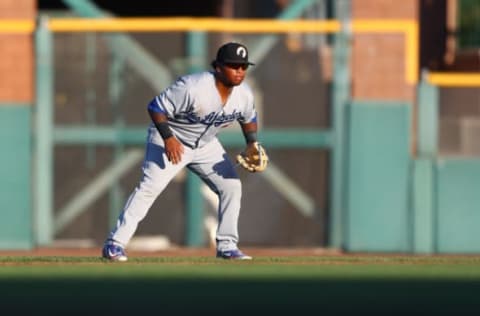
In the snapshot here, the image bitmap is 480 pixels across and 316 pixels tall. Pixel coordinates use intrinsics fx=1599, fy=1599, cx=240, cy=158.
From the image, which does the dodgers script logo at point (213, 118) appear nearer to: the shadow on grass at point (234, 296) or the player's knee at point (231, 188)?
the player's knee at point (231, 188)

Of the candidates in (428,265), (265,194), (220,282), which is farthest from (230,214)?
(265,194)

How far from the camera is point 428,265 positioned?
11.6 metres

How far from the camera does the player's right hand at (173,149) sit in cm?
1220

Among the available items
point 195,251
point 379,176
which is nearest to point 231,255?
point 195,251

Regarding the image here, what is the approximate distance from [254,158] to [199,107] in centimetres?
84

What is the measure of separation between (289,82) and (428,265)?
7153 mm

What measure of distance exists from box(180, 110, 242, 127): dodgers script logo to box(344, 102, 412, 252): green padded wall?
6.06 m

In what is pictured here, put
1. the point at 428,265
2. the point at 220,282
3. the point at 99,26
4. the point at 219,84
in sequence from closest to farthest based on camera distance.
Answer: the point at 220,282 < the point at 428,265 < the point at 219,84 < the point at 99,26

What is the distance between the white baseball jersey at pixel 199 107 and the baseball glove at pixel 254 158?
11.9 inches

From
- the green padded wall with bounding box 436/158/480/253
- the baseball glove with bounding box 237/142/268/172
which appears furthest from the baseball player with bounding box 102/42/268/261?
the green padded wall with bounding box 436/158/480/253

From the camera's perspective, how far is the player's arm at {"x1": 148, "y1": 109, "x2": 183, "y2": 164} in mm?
12195

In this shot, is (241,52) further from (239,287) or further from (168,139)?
(239,287)

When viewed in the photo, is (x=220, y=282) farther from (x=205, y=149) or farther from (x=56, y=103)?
(x=56, y=103)

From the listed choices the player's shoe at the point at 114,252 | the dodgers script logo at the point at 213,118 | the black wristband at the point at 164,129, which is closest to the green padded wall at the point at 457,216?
the dodgers script logo at the point at 213,118
